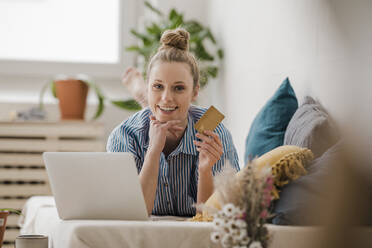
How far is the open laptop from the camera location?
1095mm

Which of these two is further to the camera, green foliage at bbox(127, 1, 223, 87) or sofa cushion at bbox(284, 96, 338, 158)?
green foliage at bbox(127, 1, 223, 87)

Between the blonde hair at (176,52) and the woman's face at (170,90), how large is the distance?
0.02m

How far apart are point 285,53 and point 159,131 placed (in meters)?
0.77

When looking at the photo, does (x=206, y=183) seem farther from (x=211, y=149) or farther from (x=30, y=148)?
(x=30, y=148)

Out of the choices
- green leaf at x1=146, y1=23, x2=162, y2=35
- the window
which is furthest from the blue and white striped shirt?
the window

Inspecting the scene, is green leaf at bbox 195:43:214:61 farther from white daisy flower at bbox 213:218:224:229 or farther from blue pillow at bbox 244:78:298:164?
white daisy flower at bbox 213:218:224:229

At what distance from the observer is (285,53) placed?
2.14 metres

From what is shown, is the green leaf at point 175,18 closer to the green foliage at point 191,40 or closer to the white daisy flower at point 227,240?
the green foliage at point 191,40

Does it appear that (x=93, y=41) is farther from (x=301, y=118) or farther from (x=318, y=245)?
(x=318, y=245)

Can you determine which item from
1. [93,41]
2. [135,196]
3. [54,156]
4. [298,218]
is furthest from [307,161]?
[93,41]

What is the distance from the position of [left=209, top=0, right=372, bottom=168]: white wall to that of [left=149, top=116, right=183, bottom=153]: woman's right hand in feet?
1.68

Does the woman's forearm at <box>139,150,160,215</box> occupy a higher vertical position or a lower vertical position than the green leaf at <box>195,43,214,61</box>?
lower

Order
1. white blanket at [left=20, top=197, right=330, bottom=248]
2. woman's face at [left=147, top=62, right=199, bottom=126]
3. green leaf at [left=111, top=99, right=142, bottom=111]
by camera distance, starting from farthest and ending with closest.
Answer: green leaf at [left=111, top=99, right=142, bottom=111] → woman's face at [left=147, top=62, right=199, bottom=126] → white blanket at [left=20, top=197, right=330, bottom=248]

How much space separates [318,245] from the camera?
15cm
